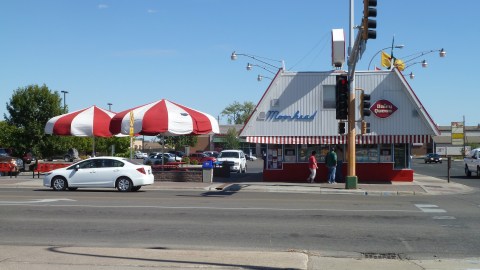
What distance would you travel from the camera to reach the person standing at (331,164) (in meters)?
26.2

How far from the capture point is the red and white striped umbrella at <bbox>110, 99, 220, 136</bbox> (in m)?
27.0

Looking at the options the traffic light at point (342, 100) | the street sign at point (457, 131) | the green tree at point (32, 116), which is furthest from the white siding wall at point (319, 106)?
the street sign at point (457, 131)

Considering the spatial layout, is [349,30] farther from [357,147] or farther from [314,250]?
[314,250]

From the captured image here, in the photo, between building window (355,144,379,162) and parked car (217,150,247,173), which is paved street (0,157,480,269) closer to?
building window (355,144,379,162)

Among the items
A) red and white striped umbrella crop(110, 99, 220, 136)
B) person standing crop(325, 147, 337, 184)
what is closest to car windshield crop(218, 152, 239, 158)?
red and white striped umbrella crop(110, 99, 220, 136)

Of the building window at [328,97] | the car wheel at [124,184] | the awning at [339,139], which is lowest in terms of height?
the car wheel at [124,184]

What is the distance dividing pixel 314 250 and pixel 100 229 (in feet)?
16.5

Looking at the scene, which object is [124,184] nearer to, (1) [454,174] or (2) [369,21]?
(2) [369,21]

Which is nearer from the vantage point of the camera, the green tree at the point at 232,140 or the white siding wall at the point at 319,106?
the white siding wall at the point at 319,106

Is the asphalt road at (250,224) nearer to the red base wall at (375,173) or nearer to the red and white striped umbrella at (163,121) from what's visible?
the red and white striped umbrella at (163,121)

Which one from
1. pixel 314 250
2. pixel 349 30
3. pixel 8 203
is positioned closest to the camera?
pixel 314 250

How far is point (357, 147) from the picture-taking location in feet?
93.7

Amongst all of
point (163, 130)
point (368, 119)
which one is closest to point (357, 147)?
point (368, 119)

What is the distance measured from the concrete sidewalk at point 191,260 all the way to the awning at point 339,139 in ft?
60.3
